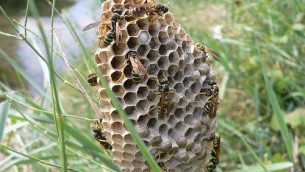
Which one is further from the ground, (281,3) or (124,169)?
(281,3)

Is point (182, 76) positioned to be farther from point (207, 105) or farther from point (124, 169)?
point (124, 169)

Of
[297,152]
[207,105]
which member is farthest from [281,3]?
[207,105]

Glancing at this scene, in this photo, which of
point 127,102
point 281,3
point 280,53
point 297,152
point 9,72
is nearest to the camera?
point 127,102

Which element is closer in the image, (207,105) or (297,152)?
(207,105)

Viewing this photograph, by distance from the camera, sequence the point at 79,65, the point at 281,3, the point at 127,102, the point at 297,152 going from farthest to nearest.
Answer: the point at 79,65
the point at 281,3
the point at 297,152
the point at 127,102

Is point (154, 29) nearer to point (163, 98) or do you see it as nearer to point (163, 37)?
point (163, 37)

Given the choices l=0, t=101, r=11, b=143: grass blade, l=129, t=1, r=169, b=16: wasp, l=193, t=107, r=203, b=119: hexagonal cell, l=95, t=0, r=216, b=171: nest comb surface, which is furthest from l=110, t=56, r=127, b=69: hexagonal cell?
l=0, t=101, r=11, b=143: grass blade

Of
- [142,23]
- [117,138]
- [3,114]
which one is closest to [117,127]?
[117,138]

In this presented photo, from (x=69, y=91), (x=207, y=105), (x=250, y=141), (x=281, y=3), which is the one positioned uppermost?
(x=69, y=91)
